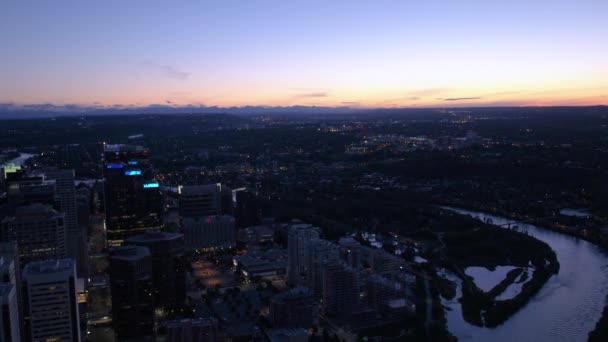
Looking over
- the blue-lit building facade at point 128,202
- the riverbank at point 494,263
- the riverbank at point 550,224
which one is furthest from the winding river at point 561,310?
the blue-lit building facade at point 128,202

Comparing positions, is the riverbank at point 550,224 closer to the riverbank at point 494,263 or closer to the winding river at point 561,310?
the winding river at point 561,310

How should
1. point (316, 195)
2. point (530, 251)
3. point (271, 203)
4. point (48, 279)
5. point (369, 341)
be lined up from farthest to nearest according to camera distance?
point (316, 195), point (271, 203), point (530, 251), point (369, 341), point (48, 279)

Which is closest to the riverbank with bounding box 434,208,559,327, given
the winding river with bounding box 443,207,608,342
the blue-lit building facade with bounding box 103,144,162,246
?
the winding river with bounding box 443,207,608,342

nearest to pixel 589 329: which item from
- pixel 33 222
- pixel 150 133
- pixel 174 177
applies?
pixel 33 222

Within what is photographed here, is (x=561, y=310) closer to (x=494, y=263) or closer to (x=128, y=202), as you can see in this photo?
(x=494, y=263)

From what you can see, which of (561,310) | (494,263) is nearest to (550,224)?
(494,263)

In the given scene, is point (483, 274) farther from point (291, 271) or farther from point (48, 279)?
point (48, 279)
